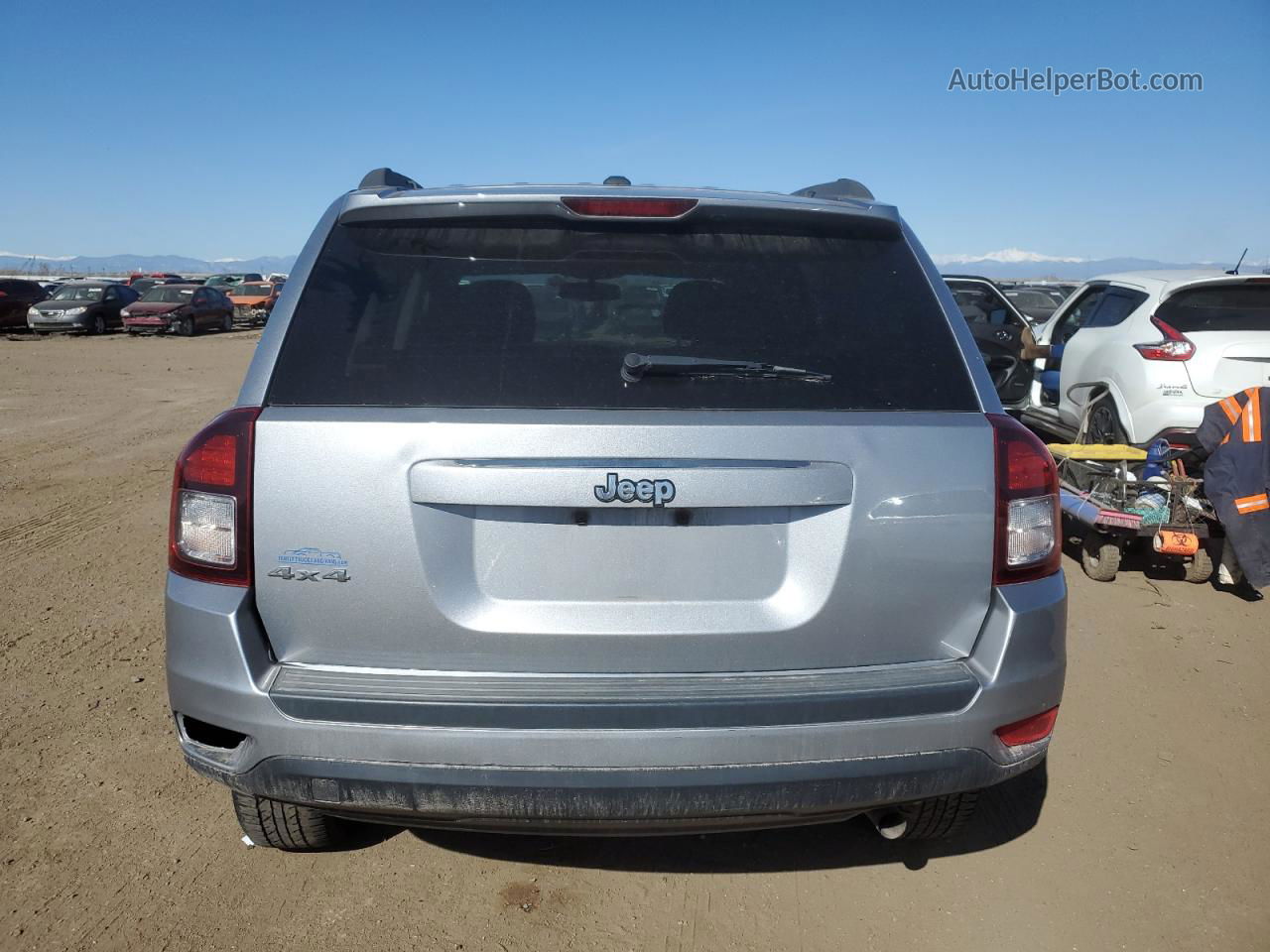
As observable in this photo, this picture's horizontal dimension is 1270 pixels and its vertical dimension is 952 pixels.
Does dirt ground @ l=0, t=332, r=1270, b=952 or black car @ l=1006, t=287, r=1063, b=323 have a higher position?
black car @ l=1006, t=287, r=1063, b=323

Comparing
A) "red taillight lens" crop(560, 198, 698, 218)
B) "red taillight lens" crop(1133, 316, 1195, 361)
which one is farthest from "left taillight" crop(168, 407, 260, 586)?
"red taillight lens" crop(1133, 316, 1195, 361)

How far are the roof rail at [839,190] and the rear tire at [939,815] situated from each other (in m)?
1.69

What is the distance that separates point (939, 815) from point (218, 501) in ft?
6.84

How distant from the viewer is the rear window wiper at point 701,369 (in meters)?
2.26

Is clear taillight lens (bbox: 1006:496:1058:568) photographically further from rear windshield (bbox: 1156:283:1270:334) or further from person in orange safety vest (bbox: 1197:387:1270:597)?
rear windshield (bbox: 1156:283:1270:334)

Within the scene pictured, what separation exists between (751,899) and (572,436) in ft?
4.99

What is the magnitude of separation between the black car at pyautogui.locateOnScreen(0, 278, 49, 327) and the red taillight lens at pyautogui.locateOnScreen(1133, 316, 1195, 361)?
110 ft

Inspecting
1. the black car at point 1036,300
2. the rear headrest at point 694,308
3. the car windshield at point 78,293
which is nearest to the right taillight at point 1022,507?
the rear headrest at point 694,308

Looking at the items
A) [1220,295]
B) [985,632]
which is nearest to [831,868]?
[985,632]

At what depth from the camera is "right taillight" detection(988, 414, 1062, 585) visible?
2271 mm

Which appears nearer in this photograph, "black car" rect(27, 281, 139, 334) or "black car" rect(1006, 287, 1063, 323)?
"black car" rect(1006, 287, 1063, 323)

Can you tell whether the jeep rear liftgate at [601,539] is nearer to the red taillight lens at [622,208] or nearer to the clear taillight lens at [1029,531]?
the clear taillight lens at [1029,531]

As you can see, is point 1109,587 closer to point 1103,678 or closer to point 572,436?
point 1103,678

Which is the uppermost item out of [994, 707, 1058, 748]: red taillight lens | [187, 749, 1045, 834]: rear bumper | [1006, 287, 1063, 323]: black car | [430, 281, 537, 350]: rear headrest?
[430, 281, 537, 350]: rear headrest
